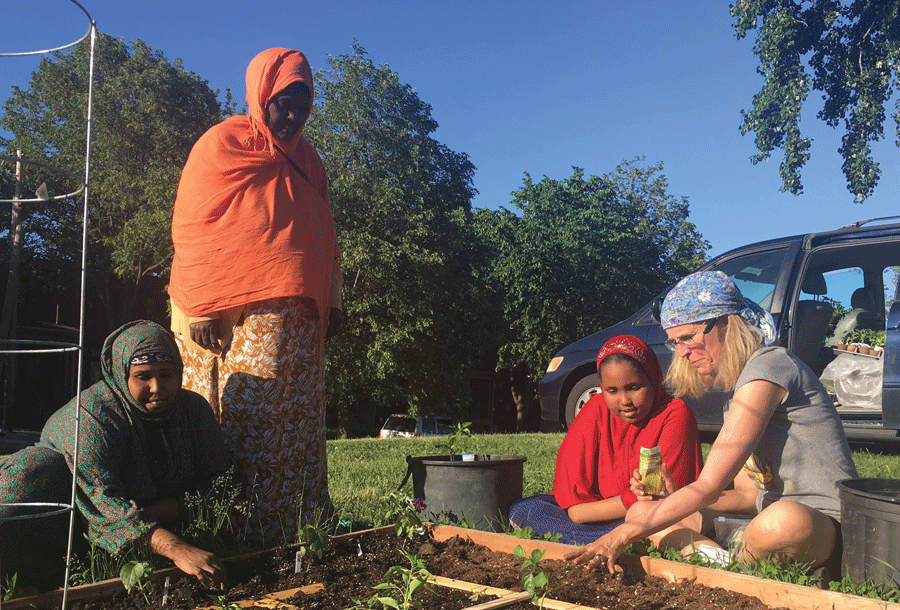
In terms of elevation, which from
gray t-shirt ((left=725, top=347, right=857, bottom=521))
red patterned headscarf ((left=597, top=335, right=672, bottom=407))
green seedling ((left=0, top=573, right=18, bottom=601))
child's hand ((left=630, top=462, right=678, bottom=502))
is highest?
red patterned headscarf ((left=597, top=335, right=672, bottom=407))

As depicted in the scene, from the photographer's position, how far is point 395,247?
18953 millimetres

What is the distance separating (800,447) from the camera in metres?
2.74

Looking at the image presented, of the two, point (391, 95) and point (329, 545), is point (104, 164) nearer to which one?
point (391, 95)

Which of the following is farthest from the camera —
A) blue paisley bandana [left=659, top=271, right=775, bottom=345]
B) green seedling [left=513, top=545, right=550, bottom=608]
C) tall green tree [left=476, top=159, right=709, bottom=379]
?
tall green tree [left=476, top=159, right=709, bottom=379]

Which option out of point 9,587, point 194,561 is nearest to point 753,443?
point 194,561

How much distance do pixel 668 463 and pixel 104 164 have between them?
20.9 meters

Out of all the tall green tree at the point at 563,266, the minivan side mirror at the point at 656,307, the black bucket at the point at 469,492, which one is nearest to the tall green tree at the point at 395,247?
the tall green tree at the point at 563,266

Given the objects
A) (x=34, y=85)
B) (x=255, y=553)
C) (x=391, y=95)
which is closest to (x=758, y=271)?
(x=255, y=553)

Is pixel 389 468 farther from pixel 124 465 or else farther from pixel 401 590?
pixel 401 590

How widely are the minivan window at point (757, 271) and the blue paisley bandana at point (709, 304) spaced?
3868 millimetres

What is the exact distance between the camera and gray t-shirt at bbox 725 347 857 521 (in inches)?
106

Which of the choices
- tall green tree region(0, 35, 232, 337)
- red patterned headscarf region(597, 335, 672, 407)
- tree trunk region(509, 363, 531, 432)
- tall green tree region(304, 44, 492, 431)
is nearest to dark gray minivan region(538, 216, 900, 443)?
red patterned headscarf region(597, 335, 672, 407)

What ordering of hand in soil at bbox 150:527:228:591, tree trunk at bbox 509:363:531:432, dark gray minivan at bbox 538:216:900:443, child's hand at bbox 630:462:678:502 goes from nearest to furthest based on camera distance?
1. hand in soil at bbox 150:527:228:591
2. child's hand at bbox 630:462:678:502
3. dark gray minivan at bbox 538:216:900:443
4. tree trunk at bbox 509:363:531:432

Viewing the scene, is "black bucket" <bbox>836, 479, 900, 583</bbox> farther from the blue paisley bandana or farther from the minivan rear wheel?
the minivan rear wheel
